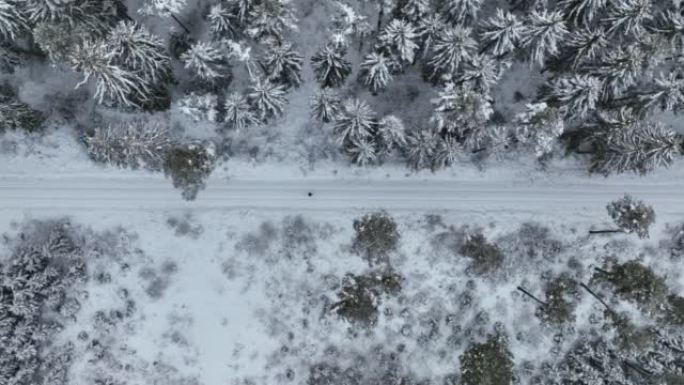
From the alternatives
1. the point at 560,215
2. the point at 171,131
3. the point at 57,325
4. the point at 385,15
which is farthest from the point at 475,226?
the point at 57,325

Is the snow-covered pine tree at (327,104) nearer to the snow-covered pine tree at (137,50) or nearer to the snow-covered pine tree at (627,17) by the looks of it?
the snow-covered pine tree at (137,50)

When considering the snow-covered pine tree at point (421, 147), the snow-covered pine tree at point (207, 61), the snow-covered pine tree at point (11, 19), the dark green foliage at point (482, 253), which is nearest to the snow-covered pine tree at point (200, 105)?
the snow-covered pine tree at point (207, 61)

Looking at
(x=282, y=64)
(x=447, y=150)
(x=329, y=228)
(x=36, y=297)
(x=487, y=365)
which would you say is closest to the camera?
(x=282, y=64)

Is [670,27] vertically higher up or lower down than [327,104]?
higher up

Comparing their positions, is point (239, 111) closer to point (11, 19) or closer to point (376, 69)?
point (376, 69)

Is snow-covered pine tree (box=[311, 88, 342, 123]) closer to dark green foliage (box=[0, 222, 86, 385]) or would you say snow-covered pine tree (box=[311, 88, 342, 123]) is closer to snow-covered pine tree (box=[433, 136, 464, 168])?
snow-covered pine tree (box=[433, 136, 464, 168])

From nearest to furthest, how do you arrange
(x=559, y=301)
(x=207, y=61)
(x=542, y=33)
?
(x=542, y=33), (x=207, y=61), (x=559, y=301)

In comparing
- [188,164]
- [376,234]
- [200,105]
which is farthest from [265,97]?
[376,234]

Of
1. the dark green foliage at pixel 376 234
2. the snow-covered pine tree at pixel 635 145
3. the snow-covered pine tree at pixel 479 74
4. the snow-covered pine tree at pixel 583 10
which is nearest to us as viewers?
the snow-covered pine tree at pixel 479 74
